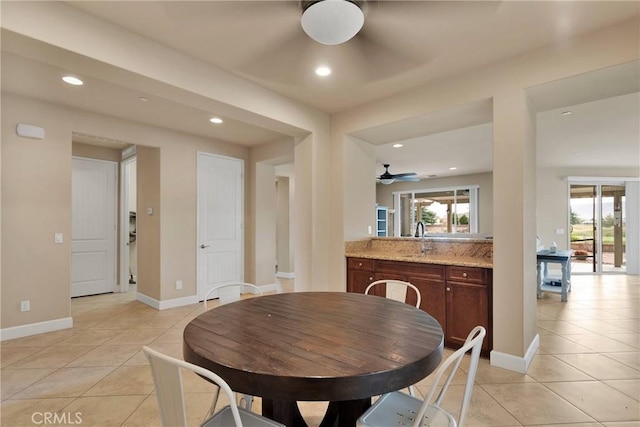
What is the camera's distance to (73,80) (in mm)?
2877

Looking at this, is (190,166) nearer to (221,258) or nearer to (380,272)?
(221,258)

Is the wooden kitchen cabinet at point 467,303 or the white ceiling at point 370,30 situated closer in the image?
the white ceiling at point 370,30

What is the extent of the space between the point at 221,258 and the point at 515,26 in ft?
15.3

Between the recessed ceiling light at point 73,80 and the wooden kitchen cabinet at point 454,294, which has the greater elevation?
the recessed ceiling light at point 73,80

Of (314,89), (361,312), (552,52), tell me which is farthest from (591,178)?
(361,312)

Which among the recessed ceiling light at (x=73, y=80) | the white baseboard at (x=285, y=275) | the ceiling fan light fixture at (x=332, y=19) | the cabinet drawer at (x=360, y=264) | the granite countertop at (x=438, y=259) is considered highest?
the recessed ceiling light at (x=73, y=80)

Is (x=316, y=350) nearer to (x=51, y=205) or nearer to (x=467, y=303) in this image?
(x=467, y=303)

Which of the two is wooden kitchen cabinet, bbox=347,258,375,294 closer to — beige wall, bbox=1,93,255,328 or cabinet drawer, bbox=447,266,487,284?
cabinet drawer, bbox=447,266,487,284

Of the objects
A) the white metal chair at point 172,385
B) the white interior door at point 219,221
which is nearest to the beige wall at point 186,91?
the white interior door at point 219,221

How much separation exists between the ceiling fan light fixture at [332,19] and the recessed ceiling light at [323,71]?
0.79 m

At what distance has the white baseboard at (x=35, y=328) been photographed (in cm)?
319

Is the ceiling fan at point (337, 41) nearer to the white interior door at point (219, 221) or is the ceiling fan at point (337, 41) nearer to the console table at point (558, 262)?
the white interior door at point (219, 221)

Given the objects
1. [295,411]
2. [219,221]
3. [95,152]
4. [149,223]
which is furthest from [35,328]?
[295,411]

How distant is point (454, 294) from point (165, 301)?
378cm
